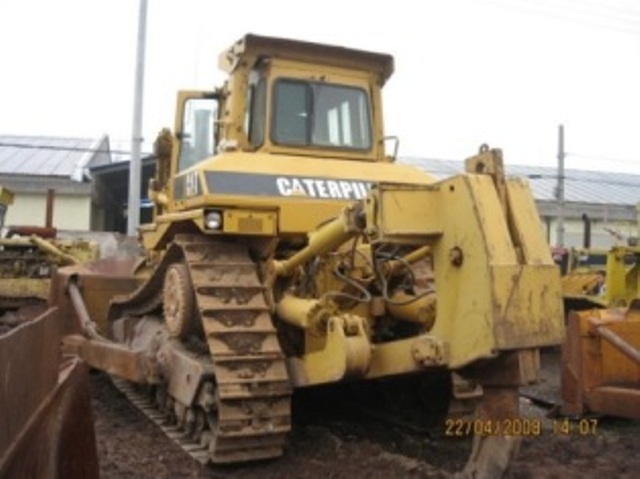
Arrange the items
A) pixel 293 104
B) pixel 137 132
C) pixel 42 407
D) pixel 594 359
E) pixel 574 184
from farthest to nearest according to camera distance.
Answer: pixel 574 184
pixel 137 132
pixel 293 104
pixel 594 359
pixel 42 407

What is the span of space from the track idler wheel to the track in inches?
4.5

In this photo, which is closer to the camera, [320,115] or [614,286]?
[320,115]

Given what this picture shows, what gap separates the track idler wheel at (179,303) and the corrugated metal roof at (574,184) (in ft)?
93.2

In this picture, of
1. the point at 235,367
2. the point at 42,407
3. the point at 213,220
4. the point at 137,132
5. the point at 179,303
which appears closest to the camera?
the point at 42,407

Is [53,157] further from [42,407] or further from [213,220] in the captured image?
[42,407]

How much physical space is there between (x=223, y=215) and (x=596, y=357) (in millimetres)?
2717

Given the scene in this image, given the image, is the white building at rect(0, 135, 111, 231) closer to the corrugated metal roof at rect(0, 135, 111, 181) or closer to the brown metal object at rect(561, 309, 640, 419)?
the corrugated metal roof at rect(0, 135, 111, 181)

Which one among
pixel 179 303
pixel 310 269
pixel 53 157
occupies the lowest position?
pixel 179 303

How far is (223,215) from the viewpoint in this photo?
5.61 meters

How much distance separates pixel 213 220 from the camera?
221 inches

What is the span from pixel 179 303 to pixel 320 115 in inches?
69.7

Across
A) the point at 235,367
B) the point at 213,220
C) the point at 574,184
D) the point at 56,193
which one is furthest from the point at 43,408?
the point at 574,184

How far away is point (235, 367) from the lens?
5109mm

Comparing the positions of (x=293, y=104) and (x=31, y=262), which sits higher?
(x=293, y=104)
